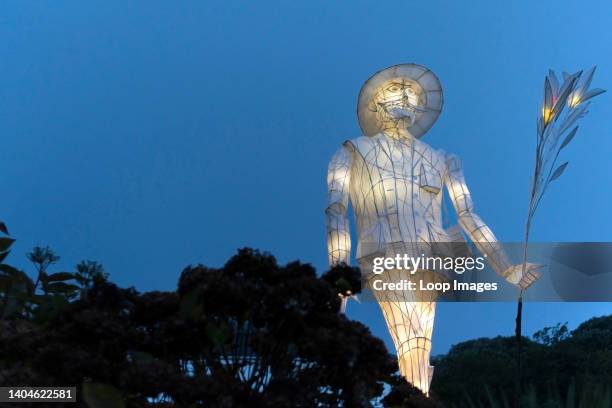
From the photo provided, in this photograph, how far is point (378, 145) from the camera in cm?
959

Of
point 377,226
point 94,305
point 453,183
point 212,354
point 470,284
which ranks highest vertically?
point 453,183

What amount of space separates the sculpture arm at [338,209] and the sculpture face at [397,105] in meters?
0.88

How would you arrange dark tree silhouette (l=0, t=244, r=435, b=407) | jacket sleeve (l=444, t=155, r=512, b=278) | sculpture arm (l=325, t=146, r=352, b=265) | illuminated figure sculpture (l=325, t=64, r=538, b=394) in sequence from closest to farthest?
dark tree silhouette (l=0, t=244, r=435, b=407), sculpture arm (l=325, t=146, r=352, b=265), illuminated figure sculpture (l=325, t=64, r=538, b=394), jacket sleeve (l=444, t=155, r=512, b=278)

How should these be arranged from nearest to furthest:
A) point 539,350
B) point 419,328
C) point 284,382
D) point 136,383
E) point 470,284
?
point 136,383 → point 284,382 → point 419,328 → point 470,284 → point 539,350

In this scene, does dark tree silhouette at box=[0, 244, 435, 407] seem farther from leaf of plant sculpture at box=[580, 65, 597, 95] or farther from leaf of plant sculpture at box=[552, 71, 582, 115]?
leaf of plant sculpture at box=[580, 65, 597, 95]

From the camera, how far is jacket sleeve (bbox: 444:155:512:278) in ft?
29.3

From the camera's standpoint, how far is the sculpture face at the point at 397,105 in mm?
9711

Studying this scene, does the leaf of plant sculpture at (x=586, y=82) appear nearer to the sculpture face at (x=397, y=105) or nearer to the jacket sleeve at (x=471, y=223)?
the jacket sleeve at (x=471, y=223)

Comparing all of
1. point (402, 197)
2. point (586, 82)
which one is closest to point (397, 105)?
point (402, 197)

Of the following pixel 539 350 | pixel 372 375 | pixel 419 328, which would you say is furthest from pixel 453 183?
pixel 539 350

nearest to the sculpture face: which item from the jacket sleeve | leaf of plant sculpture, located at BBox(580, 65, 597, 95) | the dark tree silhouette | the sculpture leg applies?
the jacket sleeve

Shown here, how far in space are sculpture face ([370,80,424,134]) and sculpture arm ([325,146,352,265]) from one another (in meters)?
0.88

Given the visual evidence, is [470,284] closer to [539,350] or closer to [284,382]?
[284,382]

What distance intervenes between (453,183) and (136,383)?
22.7ft
